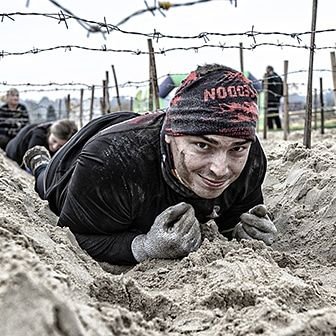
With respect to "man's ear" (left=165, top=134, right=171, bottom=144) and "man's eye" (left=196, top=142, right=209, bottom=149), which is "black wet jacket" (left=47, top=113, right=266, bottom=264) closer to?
"man's ear" (left=165, top=134, right=171, bottom=144)

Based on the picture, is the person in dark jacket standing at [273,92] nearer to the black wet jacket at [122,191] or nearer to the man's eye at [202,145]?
the black wet jacket at [122,191]

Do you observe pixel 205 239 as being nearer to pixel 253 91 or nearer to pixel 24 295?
pixel 253 91

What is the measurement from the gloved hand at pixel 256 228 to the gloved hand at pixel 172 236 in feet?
1.29

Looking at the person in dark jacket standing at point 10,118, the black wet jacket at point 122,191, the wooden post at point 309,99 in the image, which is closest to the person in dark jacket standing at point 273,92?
the person in dark jacket standing at point 10,118

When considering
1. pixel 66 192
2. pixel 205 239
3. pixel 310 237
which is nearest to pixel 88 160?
pixel 66 192

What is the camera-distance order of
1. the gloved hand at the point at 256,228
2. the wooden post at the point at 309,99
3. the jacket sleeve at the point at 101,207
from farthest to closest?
the wooden post at the point at 309,99
the gloved hand at the point at 256,228
the jacket sleeve at the point at 101,207

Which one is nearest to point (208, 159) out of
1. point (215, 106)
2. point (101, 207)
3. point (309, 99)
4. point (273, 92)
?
point (215, 106)

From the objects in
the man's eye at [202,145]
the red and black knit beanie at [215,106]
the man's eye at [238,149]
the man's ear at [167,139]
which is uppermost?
the red and black knit beanie at [215,106]

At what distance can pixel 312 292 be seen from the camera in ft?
6.82

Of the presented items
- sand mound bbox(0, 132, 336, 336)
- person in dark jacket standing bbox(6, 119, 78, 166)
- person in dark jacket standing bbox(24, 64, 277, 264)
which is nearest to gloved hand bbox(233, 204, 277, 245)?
person in dark jacket standing bbox(24, 64, 277, 264)

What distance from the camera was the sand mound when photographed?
1.41 m

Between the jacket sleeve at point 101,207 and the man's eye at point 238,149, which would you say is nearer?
the man's eye at point 238,149

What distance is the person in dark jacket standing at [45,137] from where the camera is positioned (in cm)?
633

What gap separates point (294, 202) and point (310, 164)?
501 millimetres
